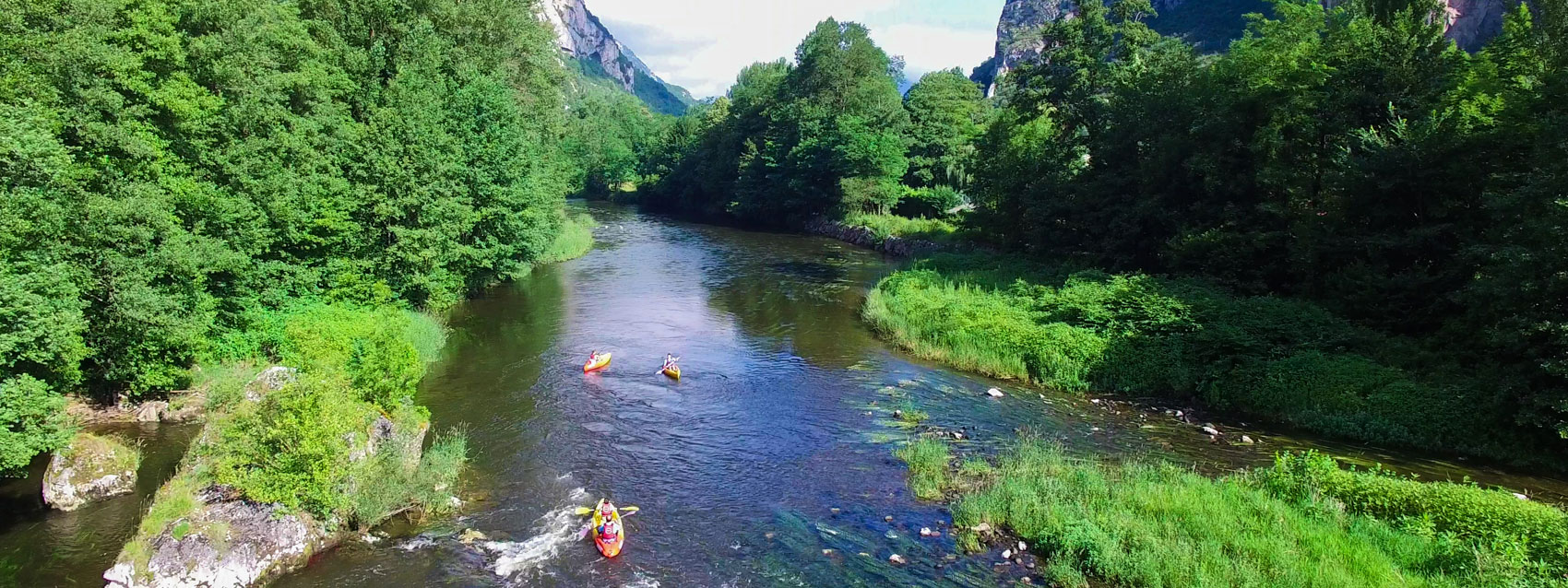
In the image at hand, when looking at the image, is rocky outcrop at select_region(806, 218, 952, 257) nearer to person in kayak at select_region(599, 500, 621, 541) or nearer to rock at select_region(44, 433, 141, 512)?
person in kayak at select_region(599, 500, 621, 541)

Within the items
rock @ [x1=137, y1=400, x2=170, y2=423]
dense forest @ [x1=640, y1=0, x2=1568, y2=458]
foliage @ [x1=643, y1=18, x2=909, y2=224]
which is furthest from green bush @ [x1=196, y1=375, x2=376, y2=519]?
foliage @ [x1=643, y1=18, x2=909, y2=224]

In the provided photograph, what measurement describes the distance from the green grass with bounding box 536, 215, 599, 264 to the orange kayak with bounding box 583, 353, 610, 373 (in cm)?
1991

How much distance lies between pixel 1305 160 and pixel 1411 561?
66.7ft

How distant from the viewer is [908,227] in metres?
61.3

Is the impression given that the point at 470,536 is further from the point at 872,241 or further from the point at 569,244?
the point at 872,241

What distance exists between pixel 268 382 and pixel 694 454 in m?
10.0

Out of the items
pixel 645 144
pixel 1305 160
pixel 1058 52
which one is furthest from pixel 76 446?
pixel 645 144

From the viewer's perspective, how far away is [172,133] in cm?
2158

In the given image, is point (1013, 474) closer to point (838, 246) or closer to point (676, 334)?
point (676, 334)

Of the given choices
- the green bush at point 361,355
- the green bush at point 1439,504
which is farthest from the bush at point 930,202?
the green bush at point 1439,504

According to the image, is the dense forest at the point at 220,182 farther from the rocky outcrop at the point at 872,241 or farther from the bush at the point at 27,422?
the rocky outcrop at the point at 872,241

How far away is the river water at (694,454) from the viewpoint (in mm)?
13945

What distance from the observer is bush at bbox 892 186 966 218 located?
219ft

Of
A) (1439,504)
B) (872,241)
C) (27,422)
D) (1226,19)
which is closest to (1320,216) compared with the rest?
(1439,504)
